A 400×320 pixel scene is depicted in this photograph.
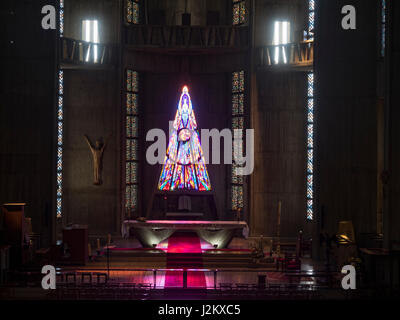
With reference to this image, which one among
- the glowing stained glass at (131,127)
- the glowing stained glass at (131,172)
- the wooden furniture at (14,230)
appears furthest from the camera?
the glowing stained glass at (131,172)

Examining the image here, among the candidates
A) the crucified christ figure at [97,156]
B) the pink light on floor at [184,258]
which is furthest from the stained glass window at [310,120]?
the crucified christ figure at [97,156]

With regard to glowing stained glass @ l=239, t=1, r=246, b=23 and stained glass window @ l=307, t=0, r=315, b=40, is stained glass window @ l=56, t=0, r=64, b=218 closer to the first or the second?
glowing stained glass @ l=239, t=1, r=246, b=23

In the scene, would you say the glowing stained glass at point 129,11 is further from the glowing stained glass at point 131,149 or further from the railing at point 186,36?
the glowing stained glass at point 131,149

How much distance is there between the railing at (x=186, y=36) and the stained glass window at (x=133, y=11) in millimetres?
1091

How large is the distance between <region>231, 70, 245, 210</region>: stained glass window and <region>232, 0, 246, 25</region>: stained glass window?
1948 mm

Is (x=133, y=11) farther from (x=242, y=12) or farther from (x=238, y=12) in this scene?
(x=242, y=12)

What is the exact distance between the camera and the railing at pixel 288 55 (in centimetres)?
2627

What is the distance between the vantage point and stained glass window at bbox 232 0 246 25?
94.6ft

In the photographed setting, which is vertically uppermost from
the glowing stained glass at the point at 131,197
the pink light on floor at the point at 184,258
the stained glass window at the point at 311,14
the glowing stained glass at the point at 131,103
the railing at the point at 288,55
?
the stained glass window at the point at 311,14

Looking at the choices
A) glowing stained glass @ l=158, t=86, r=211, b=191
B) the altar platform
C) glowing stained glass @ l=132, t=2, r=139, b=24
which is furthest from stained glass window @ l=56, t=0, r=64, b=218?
the altar platform

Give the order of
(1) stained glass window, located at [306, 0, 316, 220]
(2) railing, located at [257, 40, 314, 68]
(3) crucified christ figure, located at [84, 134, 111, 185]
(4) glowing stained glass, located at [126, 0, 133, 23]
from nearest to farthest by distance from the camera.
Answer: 1. (2) railing, located at [257, 40, 314, 68]
2. (3) crucified christ figure, located at [84, 134, 111, 185]
3. (1) stained glass window, located at [306, 0, 316, 220]
4. (4) glowing stained glass, located at [126, 0, 133, 23]

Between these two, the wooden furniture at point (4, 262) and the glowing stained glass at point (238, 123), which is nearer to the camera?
the wooden furniture at point (4, 262)

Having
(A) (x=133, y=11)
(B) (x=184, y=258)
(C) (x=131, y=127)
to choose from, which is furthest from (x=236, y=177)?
(A) (x=133, y=11)
